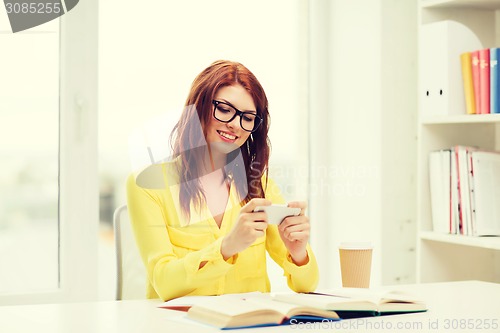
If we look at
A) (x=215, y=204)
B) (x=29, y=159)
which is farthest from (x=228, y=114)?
(x=29, y=159)

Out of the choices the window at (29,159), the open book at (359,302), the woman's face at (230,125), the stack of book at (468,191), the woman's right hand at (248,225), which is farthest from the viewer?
the window at (29,159)

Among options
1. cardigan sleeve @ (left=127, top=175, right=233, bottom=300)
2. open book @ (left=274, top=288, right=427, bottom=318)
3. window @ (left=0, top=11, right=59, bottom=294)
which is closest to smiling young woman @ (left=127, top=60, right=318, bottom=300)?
cardigan sleeve @ (left=127, top=175, right=233, bottom=300)

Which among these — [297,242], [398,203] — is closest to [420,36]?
[398,203]

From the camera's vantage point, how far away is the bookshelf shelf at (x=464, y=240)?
252 cm

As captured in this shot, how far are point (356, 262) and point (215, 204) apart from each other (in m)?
0.47

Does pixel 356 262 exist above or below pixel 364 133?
below

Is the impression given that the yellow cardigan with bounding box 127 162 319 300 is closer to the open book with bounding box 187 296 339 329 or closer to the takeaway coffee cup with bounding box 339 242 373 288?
the takeaway coffee cup with bounding box 339 242 373 288

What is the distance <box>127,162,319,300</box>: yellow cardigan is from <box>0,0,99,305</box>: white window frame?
93 cm

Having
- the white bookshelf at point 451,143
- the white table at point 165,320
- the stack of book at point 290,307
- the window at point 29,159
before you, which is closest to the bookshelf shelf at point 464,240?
the white bookshelf at point 451,143

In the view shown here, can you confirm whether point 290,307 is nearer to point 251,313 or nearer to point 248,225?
point 251,313

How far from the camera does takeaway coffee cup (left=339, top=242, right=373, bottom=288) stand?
184cm

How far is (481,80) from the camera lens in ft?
8.52

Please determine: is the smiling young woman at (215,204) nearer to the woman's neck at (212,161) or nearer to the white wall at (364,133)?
the woman's neck at (212,161)

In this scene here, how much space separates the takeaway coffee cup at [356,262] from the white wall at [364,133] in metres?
1.18
